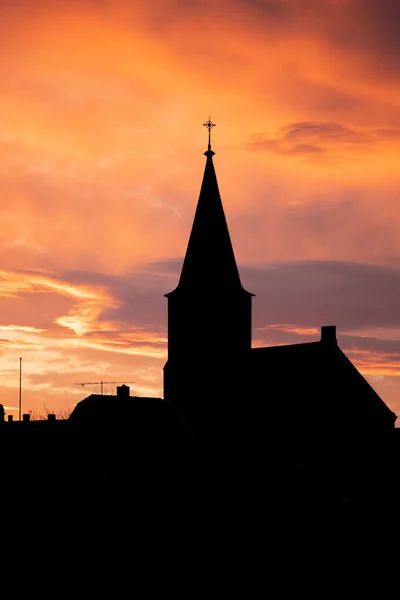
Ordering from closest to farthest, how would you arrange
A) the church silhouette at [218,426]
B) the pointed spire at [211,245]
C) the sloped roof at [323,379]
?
the church silhouette at [218,426], the pointed spire at [211,245], the sloped roof at [323,379]

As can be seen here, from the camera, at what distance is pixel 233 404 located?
5775 centimetres

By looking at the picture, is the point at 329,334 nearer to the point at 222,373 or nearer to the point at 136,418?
the point at 222,373

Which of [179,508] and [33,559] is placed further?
[179,508]

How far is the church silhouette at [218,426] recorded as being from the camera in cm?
4722

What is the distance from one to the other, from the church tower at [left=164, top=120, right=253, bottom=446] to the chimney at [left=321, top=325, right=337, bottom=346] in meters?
10.3

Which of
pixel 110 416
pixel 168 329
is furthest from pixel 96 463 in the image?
pixel 168 329

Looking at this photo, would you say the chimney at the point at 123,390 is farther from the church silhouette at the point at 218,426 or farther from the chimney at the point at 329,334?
the chimney at the point at 329,334

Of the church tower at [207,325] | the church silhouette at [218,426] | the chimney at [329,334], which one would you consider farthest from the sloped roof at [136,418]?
the chimney at [329,334]

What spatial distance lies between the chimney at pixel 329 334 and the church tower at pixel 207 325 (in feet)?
33.7

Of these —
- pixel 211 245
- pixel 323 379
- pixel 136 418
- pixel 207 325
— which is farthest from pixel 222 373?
pixel 323 379

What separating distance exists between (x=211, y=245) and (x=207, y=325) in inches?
178

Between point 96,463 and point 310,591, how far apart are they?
1738cm

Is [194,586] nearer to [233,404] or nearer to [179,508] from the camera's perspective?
[179,508]

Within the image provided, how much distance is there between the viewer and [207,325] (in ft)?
183
